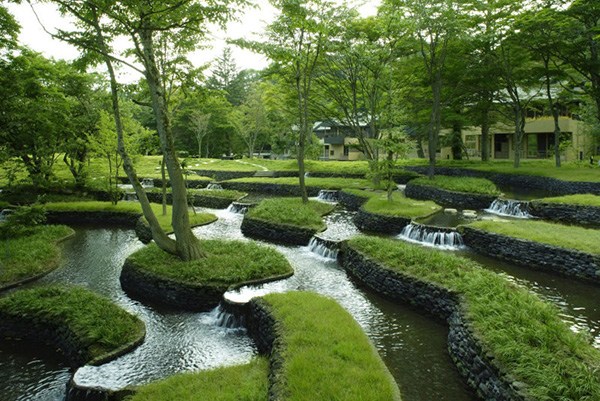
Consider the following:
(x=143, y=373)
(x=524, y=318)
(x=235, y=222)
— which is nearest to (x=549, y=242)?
(x=524, y=318)

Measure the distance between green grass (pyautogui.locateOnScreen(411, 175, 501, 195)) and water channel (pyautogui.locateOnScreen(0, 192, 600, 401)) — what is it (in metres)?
11.6

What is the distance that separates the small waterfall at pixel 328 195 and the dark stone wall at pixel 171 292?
20316 mm

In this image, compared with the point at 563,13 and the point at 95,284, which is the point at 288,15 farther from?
the point at 563,13

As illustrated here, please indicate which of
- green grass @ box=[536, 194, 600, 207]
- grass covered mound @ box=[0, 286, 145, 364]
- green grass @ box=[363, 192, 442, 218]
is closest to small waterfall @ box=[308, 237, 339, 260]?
green grass @ box=[363, 192, 442, 218]

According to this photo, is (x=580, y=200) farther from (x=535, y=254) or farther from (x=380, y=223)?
(x=380, y=223)

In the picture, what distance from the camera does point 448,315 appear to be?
11.7 metres

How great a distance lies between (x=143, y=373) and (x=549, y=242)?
14.7m

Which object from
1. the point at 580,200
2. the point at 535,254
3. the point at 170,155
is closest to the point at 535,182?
the point at 580,200

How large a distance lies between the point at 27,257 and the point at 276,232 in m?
10.9

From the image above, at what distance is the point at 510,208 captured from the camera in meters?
24.5

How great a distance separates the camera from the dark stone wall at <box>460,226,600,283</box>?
14352 mm

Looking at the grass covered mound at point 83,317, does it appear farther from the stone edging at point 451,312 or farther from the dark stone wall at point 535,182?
the dark stone wall at point 535,182

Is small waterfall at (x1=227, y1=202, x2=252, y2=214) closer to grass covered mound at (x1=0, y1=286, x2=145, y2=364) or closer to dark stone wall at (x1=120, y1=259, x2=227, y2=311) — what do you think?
dark stone wall at (x1=120, y1=259, x2=227, y2=311)

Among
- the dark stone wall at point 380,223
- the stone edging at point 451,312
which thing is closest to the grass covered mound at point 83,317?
the stone edging at point 451,312
